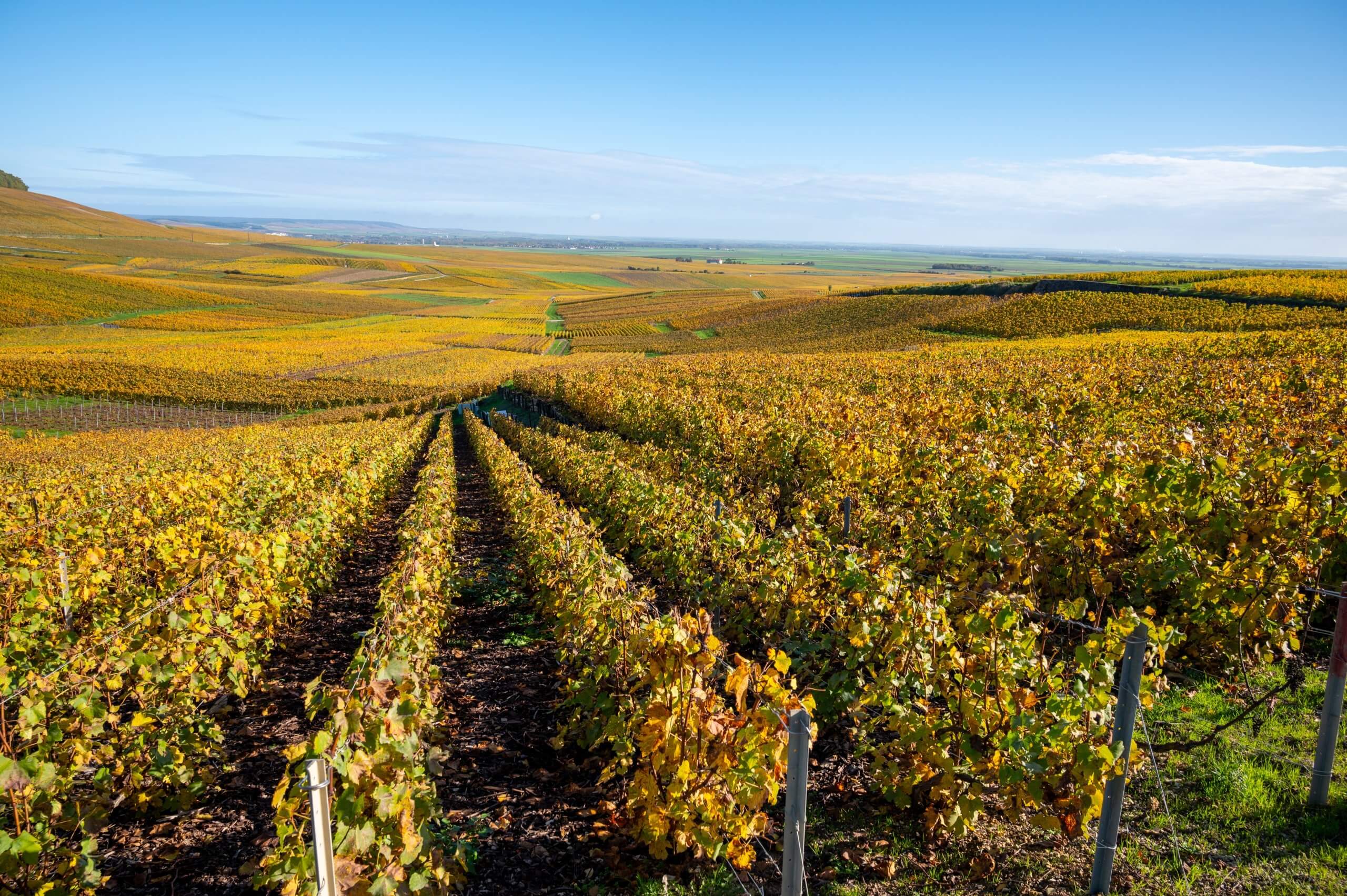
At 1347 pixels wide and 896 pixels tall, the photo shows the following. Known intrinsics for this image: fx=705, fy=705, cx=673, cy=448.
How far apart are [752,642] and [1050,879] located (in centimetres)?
335

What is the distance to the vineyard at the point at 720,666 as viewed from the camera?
3760mm

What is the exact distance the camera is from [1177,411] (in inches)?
504

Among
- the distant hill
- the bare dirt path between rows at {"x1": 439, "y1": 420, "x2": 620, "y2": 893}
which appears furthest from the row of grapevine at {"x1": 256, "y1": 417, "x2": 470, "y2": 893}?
the distant hill

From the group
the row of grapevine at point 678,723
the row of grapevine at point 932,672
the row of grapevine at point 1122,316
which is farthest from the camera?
the row of grapevine at point 1122,316

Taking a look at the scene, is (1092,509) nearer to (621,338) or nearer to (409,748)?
(409,748)

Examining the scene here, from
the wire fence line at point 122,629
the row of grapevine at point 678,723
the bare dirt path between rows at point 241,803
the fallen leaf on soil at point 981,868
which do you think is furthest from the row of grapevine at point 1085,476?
the wire fence line at point 122,629

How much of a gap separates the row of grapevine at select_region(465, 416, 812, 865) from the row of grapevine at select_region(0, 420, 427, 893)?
2806mm

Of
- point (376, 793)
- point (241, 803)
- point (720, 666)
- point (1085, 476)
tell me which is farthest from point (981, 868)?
point (241, 803)

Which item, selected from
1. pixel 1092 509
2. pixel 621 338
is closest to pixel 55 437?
pixel 1092 509

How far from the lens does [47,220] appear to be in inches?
6885

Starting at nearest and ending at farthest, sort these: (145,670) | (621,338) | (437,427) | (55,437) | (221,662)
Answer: (145,670) → (221,662) → (55,437) → (437,427) → (621,338)

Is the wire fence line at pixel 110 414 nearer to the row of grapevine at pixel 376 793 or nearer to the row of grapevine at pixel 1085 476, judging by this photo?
the row of grapevine at pixel 1085 476

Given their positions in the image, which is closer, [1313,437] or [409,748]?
[409,748]

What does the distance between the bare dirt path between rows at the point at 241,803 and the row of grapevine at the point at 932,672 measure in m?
3.73
